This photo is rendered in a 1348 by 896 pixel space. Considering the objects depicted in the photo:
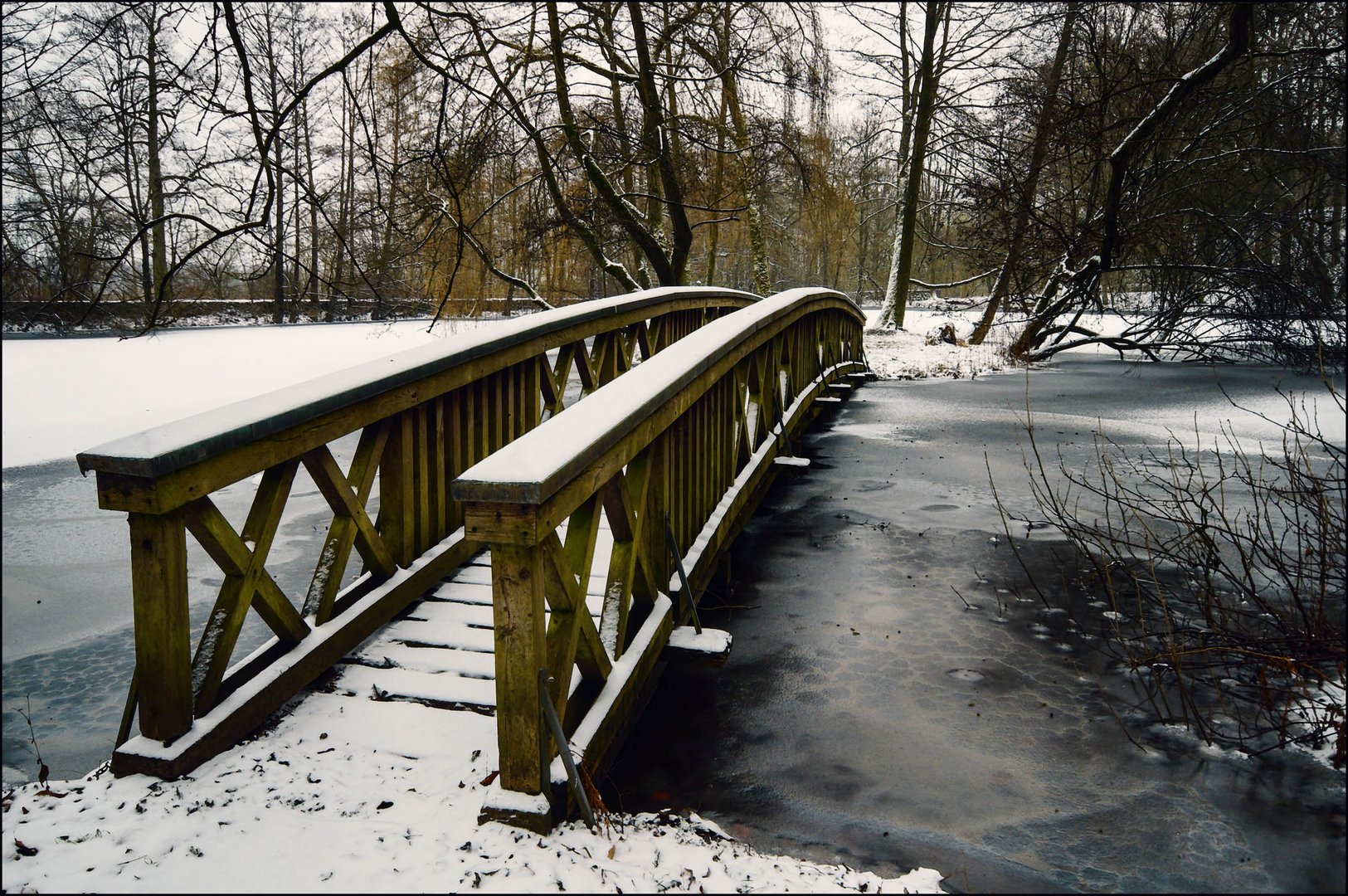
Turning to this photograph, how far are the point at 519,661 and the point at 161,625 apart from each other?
1072 millimetres

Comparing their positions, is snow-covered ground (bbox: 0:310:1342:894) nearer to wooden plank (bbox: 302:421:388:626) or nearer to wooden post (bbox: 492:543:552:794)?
wooden post (bbox: 492:543:552:794)

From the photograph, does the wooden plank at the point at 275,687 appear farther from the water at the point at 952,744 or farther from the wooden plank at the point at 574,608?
the water at the point at 952,744

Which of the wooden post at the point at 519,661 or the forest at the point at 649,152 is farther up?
the forest at the point at 649,152

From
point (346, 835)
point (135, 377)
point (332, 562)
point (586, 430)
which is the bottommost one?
point (346, 835)

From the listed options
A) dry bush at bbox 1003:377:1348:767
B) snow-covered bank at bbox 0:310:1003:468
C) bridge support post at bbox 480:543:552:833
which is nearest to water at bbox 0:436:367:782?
snow-covered bank at bbox 0:310:1003:468

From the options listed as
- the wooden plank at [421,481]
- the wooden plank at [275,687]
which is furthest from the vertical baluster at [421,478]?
the wooden plank at [275,687]

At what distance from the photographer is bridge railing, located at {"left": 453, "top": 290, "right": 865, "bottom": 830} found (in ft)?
7.99

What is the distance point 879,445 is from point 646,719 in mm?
6512

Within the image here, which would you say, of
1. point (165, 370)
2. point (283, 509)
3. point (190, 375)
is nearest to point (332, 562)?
point (283, 509)

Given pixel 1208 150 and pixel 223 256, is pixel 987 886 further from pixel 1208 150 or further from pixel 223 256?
pixel 1208 150

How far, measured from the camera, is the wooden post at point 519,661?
2.43m

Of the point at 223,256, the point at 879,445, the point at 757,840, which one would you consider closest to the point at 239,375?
the point at 879,445

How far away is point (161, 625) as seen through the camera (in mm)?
2695

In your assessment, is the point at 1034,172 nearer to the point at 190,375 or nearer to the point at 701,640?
the point at 701,640
